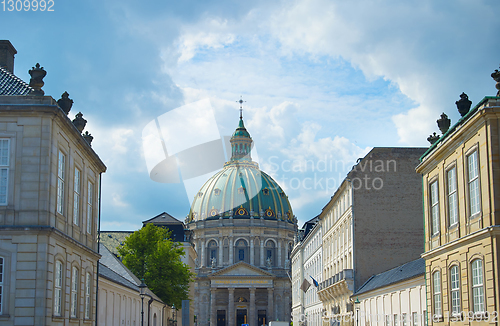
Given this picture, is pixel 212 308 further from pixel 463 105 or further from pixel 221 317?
pixel 463 105

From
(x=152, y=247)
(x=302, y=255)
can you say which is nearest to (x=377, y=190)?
(x=152, y=247)

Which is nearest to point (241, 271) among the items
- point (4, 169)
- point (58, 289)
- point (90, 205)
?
point (90, 205)

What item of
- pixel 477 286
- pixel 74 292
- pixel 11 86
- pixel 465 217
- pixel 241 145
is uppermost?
pixel 241 145

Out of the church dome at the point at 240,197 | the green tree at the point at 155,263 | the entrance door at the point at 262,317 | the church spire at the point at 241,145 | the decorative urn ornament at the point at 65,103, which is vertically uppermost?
the church spire at the point at 241,145

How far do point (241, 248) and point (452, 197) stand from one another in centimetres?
11386

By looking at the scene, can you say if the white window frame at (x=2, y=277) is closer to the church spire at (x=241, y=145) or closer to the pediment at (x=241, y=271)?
the pediment at (x=241, y=271)

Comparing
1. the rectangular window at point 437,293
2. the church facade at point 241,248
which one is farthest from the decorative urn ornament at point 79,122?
the church facade at point 241,248

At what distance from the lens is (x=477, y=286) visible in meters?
18.0

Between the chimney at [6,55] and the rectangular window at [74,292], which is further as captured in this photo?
the chimney at [6,55]

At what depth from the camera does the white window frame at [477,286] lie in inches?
696

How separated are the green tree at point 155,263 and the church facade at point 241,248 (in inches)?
3015

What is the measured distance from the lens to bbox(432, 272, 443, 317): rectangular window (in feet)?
71.5

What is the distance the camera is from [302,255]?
85.4 m

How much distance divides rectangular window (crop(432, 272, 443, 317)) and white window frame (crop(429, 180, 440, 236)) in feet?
4.96
